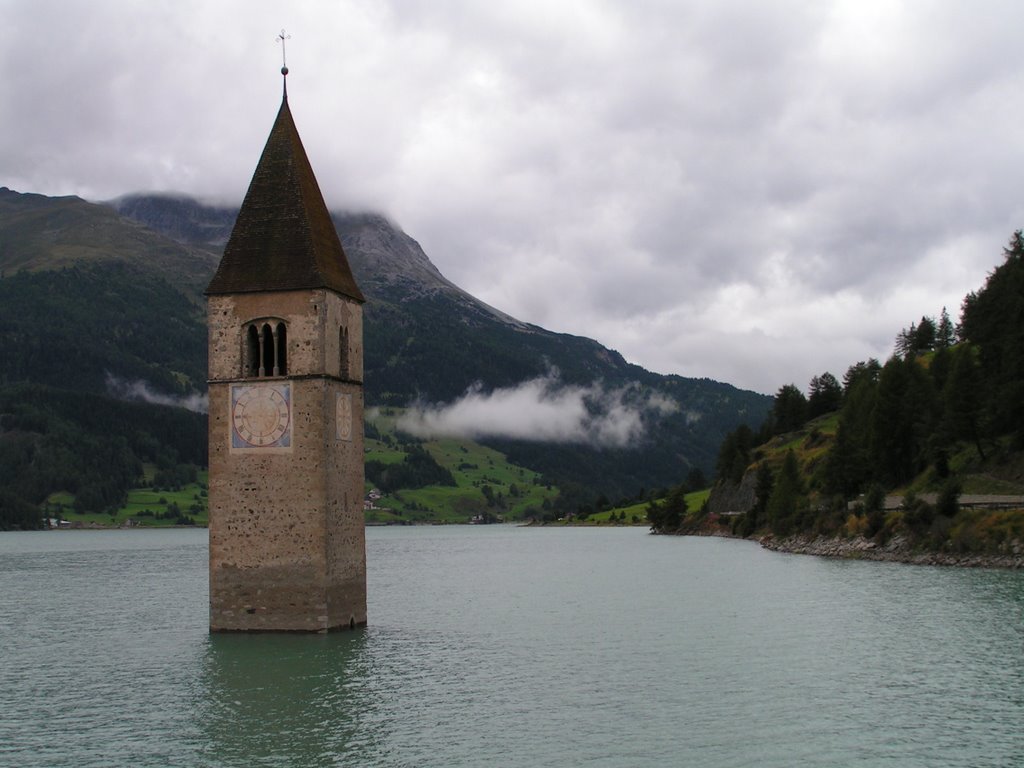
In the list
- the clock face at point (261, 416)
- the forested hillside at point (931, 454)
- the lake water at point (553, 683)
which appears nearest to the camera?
the lake water at point (553, 683)

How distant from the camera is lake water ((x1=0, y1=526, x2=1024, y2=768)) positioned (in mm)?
28828

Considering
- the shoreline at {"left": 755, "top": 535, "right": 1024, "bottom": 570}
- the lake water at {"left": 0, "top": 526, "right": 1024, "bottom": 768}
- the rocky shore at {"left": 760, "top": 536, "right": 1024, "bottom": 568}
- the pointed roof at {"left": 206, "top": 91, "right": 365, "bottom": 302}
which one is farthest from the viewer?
the shoreline at {"left": 755, "top": 535, "right": 1024, "bottom": 570}

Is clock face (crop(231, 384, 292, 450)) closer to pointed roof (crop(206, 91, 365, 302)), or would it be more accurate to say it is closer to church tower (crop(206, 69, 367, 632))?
church tower (crop(206, 69, 367, 632))

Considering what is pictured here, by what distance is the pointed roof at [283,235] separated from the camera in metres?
44.5

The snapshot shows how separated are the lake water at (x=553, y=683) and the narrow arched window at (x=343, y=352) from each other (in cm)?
992

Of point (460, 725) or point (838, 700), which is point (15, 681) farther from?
point (838, 700)

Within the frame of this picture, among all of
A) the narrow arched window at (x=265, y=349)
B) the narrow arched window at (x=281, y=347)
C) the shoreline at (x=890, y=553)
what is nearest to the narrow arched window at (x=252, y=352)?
the narrow arched window at (x=265, y=349)

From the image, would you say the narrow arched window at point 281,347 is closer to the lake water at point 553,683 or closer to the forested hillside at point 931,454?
the lake water at point 553,683

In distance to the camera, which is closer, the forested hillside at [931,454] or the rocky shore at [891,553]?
the rocky shore at [891,553]

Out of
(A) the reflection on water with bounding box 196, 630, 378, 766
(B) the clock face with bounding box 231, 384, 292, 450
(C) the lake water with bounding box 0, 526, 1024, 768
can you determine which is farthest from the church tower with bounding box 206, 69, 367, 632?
Result: (C) the lake water with bounding box 0, 526, 1024, 768

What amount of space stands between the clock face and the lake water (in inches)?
280

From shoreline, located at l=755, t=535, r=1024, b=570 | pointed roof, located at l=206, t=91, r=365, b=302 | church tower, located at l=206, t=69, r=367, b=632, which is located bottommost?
shoreline, located at l=755, t=535, r=1024, b=570

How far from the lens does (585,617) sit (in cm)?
5731

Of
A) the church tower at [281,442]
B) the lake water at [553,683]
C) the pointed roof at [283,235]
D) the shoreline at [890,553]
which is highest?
the pointed roof at [283,235]
